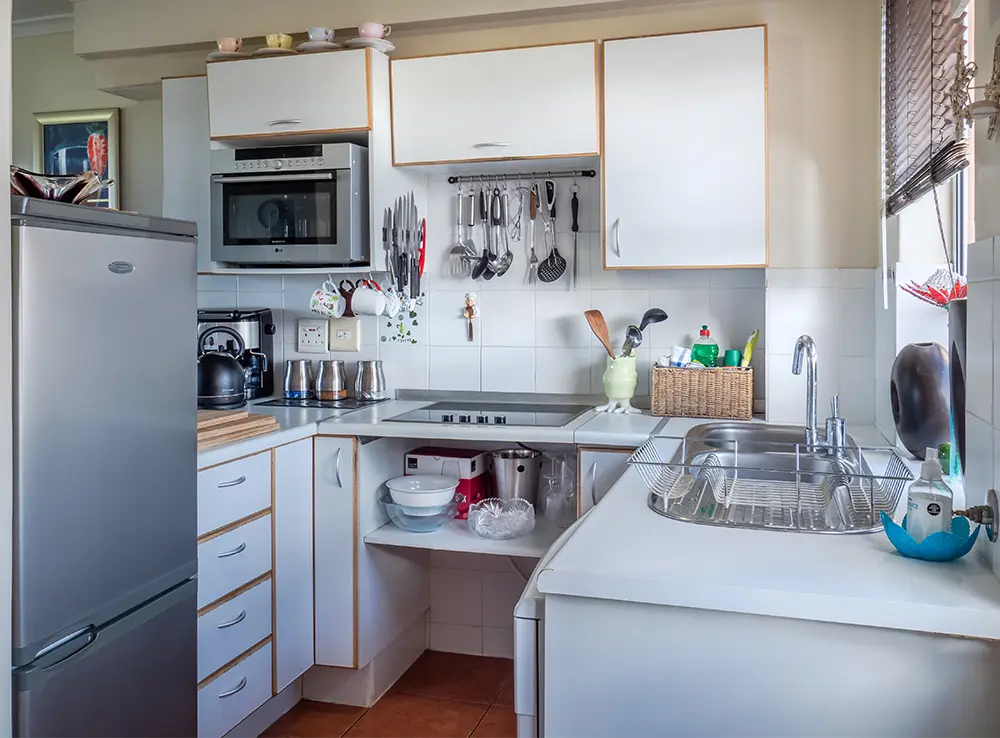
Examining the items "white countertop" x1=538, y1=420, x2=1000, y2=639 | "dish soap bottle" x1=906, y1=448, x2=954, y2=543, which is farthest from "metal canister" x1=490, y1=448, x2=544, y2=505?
"dish soap bottle" x1=906, y1=448, x2=954, y2=543

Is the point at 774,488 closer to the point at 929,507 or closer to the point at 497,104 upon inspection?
→ the point at 929,507

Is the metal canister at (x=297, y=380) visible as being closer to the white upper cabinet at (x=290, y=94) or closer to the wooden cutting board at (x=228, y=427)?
the wooden cutting board at (x=228, y=427)

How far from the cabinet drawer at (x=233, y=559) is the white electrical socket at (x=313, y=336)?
0.94 metres

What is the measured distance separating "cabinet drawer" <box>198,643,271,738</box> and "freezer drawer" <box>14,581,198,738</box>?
0.27 meters

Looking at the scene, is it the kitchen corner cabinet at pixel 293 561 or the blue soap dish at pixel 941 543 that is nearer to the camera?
the blue soap dish at pixel 941 543

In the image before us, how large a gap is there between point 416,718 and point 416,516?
2.02 ft

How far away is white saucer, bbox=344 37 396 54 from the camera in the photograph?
2859mm

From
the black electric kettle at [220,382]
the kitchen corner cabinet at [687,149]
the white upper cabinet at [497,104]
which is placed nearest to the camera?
the kitchen corner cabinet at [687,149]

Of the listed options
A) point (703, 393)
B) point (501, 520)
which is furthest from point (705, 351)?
point (501, 520)

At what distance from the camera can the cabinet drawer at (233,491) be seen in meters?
2.18

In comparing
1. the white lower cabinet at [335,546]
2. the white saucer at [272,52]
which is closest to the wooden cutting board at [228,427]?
the white lower cabinet at [335,546]

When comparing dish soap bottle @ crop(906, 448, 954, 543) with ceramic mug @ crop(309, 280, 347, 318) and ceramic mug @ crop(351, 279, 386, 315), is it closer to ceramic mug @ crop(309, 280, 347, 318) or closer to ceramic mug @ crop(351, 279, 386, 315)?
ceramic mug @ crop(351, 279, 386, 315)

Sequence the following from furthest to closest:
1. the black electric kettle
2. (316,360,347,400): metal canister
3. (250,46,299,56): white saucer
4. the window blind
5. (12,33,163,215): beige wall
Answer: (12,33,163,215): beige wall, (316,360,347,400): metal canister, (250,46,299,56): white saucer, the black electric kettle, the window blind

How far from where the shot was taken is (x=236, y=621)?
2336 mm
